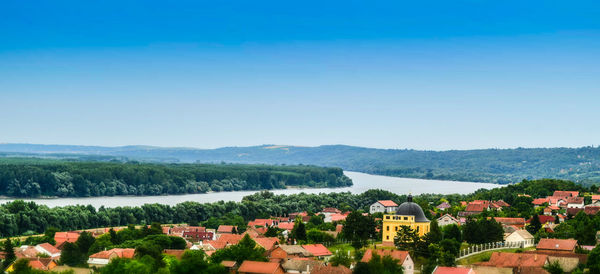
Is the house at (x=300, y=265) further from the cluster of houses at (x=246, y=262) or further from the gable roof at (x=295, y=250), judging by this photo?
the gable roof at (x=295, y=250)

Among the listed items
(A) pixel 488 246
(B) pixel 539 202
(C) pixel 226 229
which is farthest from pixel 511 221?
(C) pixel 226 229

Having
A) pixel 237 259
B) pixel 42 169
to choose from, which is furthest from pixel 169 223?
pixel 42 169

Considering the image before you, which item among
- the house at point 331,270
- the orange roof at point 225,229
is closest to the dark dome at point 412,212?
the house at point 331,270

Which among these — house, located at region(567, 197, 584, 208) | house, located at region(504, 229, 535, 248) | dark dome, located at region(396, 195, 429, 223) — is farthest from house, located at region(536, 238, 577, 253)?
house, located at region(567, 197, 584, 208)

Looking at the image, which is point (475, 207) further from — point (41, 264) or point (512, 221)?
point (41, 264)

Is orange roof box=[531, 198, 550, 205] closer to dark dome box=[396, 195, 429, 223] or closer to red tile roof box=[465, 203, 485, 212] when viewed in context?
red tile roof box=[465, 203, 485, 212]

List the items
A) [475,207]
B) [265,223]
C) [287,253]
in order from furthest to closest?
1. [265,223]
2. [475,207]
3. [287,253]
